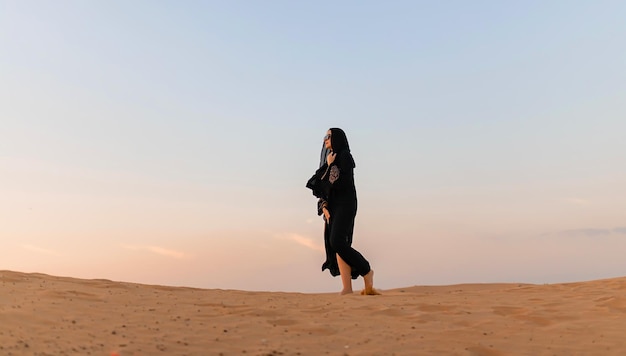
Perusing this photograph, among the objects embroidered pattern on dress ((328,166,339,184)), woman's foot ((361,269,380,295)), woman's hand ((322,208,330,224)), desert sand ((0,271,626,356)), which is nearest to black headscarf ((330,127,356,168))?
embroidered pattern on dress ((328,166,339,184))

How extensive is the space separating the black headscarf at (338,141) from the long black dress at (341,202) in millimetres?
48

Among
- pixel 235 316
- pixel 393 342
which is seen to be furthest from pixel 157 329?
pixel 393 342

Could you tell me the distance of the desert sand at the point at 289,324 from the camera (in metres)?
5.68

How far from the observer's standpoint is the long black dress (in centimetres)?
978

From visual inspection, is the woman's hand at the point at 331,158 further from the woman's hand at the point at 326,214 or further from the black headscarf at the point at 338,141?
the woman's hand at the point at 326,214

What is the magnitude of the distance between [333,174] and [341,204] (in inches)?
19.1

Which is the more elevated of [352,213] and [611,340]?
[352,213]

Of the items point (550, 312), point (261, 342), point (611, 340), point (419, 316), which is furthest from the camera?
point (550, 312)

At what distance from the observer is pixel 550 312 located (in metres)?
7.86

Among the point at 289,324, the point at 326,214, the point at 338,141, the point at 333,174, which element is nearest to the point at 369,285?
the point at 326,214

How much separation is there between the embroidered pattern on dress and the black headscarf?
0.25 m

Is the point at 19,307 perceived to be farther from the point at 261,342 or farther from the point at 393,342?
the point at 393,342

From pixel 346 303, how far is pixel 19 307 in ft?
12.2

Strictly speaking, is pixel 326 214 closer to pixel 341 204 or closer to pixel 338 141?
pixel 341 204
